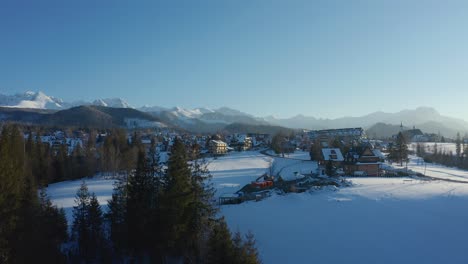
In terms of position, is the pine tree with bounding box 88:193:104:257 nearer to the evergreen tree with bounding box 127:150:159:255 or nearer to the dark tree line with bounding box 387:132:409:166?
the evergreen tree with bounding box 127:150:159:255

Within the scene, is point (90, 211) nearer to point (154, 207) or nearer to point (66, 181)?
point (154, 207)

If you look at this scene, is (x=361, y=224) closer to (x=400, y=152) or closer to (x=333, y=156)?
(x=333, y=156)

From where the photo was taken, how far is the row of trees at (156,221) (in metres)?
14.8

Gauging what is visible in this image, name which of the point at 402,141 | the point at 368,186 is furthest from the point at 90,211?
the point at 402,141

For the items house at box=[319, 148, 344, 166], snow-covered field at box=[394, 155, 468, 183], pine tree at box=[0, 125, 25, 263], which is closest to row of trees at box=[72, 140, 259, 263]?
pine tree at box=[0, 125, 25, 263]

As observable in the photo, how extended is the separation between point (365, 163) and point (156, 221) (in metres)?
36.1

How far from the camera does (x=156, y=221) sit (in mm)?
14992

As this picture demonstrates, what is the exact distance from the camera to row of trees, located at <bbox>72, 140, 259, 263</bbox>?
48.7 feet

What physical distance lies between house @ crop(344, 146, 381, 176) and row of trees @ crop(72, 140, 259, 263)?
32413 millimetres

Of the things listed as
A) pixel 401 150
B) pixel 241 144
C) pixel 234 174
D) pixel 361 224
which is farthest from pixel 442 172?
pixel 241 144

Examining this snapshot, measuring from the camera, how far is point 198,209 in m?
16.0

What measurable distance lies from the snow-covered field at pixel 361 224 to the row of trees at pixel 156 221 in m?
3.87

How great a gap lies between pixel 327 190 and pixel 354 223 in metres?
8.48

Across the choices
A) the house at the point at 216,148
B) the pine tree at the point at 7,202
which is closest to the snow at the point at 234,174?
the house at the point at 216,148
